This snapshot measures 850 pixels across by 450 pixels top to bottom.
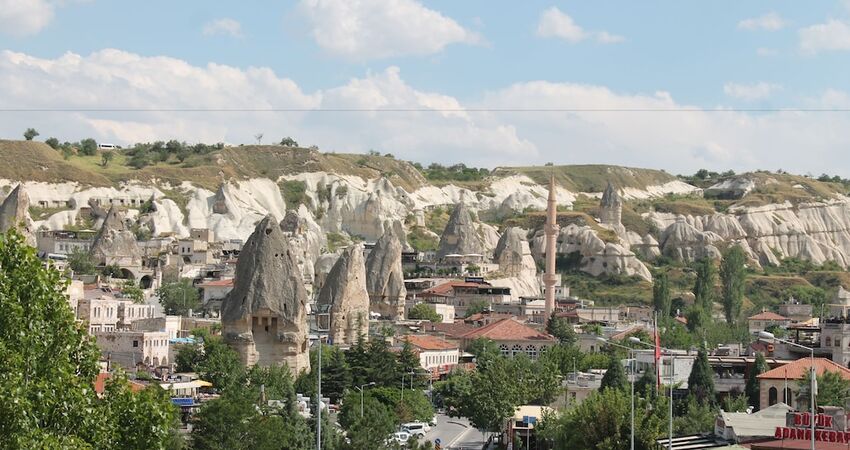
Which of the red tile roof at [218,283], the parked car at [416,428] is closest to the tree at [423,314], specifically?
the red tile roof at [218,283]

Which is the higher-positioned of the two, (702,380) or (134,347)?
(702,380)

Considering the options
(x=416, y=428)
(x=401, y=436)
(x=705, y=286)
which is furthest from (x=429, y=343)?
(x=705, y=286)

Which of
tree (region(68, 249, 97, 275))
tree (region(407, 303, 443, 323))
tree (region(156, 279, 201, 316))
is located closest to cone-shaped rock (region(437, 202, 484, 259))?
tree (region(407, 303, 443, 323))

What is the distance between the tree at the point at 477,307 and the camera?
137000 mm

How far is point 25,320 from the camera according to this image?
104 ft

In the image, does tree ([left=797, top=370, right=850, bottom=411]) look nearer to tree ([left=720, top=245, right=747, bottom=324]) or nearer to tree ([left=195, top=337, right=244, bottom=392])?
tree ([left=195, top=337, right=244, bottom=392])

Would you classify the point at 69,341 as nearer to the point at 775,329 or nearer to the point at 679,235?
the point at 775,329

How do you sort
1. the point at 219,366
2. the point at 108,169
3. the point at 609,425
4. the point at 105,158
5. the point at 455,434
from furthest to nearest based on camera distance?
the point at 105,158 → the point at 108,169 → the point at 219,366 → the point at 455,434 → the point at 609,425

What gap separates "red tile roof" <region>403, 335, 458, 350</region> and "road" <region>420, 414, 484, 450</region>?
53.0ft

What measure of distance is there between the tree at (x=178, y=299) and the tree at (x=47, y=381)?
84.4 m

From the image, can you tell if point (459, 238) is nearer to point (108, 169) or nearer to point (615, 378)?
point (108, 169)

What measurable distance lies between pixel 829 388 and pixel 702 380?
871cm

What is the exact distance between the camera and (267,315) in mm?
86375

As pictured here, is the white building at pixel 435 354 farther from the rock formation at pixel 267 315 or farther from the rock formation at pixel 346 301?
the rock formation at pixel 267 315
